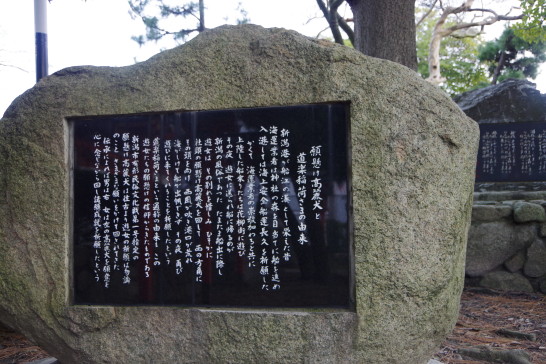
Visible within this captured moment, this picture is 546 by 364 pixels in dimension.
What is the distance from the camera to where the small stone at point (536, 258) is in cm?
549

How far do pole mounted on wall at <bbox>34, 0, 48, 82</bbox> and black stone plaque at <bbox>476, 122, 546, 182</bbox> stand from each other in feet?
16.1

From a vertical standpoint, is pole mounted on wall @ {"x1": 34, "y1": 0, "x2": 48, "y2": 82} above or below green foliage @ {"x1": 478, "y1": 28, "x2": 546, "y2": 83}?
below

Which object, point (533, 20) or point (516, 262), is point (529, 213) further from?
point (533, 20)

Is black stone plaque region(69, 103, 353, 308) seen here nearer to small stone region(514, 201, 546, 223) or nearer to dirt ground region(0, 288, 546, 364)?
dirt ground region(0, 288, 546, 364)

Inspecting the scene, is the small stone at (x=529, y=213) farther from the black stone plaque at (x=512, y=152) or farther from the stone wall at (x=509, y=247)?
the black stone plaque at (x=512, y=152)

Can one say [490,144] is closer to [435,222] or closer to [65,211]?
[435,222]

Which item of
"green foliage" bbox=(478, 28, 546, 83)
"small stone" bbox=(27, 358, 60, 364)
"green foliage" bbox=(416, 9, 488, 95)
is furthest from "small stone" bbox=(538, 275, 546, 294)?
"green foliage" bbox=(416, 9, 488, 95)

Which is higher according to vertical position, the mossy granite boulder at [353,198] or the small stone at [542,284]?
the mossy granite boulder at [353,198]

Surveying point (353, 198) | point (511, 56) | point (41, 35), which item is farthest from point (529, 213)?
point (511, 56)

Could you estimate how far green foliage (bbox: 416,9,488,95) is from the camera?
1616cm

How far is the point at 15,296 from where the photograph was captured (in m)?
3.03

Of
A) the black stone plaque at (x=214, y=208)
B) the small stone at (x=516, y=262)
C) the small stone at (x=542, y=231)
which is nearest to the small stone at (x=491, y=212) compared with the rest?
the small stone at (x=542, y=231)

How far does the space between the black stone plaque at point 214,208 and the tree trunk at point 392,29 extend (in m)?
3.12

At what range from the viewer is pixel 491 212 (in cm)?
560
